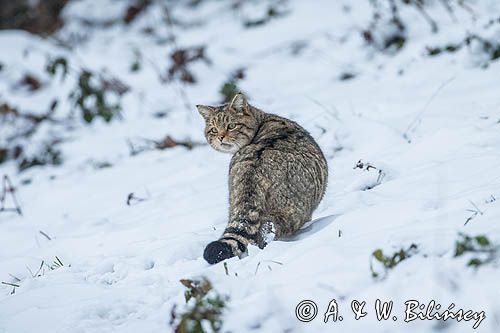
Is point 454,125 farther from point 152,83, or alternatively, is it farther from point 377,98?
point 152,83

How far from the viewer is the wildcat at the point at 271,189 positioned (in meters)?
4.72

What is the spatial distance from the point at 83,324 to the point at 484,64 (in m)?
5.89

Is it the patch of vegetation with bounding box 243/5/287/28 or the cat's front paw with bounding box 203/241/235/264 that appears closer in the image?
the cat's front paw with bounding box 203/241/235/264

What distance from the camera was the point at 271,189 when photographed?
5.00 m

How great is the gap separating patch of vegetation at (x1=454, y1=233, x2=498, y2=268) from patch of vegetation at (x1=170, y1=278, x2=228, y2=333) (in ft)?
4.15

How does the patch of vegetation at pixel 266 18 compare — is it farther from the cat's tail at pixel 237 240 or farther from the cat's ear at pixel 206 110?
the cat's tail at pixel 237 240

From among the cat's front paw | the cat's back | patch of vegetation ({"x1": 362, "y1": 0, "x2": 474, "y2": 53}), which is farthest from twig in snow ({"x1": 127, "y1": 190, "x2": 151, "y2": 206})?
patch of vegetation ({"x1": 362, "y1": 0, "x2": 474, "y2": 53})

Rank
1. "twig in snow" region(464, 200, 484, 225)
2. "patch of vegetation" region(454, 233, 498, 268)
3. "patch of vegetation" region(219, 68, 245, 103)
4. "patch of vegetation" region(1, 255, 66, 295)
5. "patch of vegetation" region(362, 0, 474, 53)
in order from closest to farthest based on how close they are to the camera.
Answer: "patch of vegetation" region(454, 233, 498, 268)
"twig in snow" region(464, 200, 484, 225)
"patch of vegetation" region(1, 255, 66, 295)
"patch of vegetation" region(219, 68, 245, 103)
"patch of vegetation" region(362, 0, 474, 53)

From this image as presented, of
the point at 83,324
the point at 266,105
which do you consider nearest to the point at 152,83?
the point at 266,105

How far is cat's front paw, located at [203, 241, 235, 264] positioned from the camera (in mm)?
4453

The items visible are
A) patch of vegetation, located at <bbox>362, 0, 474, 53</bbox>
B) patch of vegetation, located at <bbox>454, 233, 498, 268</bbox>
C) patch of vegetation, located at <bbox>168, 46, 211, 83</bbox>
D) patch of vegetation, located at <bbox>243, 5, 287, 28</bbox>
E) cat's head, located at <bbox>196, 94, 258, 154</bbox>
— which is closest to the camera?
patch of vegetation, located at <bbox>454, 233, 498, 268</bbox>

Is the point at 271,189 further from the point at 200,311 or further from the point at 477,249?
the point at 477,249

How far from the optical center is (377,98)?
855cm

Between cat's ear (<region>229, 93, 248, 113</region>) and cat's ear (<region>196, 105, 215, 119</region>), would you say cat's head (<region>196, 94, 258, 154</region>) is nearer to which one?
cat's ear (<region>229, 93, 248, 113</region>)
